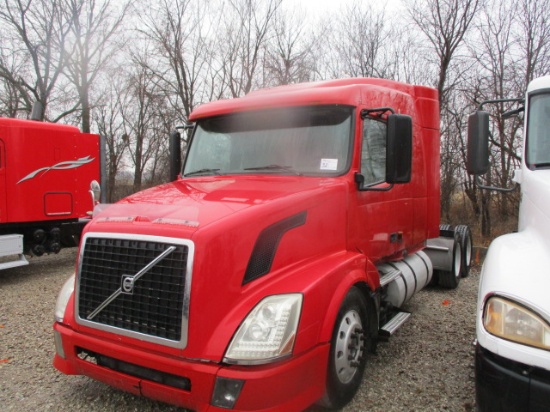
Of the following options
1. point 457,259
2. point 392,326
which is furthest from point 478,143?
point 457,259

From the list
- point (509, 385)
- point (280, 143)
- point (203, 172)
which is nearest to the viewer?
point (509, 385)

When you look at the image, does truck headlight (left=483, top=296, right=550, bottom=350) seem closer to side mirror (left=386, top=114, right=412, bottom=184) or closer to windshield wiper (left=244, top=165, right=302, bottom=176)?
side mirror (left=386, top=114, right=412, bottom=184)

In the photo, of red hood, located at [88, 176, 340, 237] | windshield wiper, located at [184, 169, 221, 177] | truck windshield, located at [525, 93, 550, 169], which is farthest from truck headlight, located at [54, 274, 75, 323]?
truck windshield, located at [525, 93, 550, 169]

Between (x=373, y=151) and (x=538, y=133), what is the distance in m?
1.38

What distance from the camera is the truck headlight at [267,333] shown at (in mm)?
2400

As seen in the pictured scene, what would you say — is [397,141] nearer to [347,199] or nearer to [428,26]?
[347,199]

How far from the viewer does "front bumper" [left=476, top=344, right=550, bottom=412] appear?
6.40ft

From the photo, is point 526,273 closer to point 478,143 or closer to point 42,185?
point 478,143

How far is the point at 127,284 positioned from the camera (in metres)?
2.69

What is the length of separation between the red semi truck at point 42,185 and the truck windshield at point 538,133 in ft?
26.6

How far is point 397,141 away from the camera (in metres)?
3.35

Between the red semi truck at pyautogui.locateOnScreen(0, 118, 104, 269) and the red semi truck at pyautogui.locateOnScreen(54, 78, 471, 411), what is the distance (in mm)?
5408

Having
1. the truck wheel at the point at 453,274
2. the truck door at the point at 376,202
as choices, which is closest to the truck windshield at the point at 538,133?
the truck door at the point at 376,202

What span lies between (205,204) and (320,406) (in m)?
1.72
